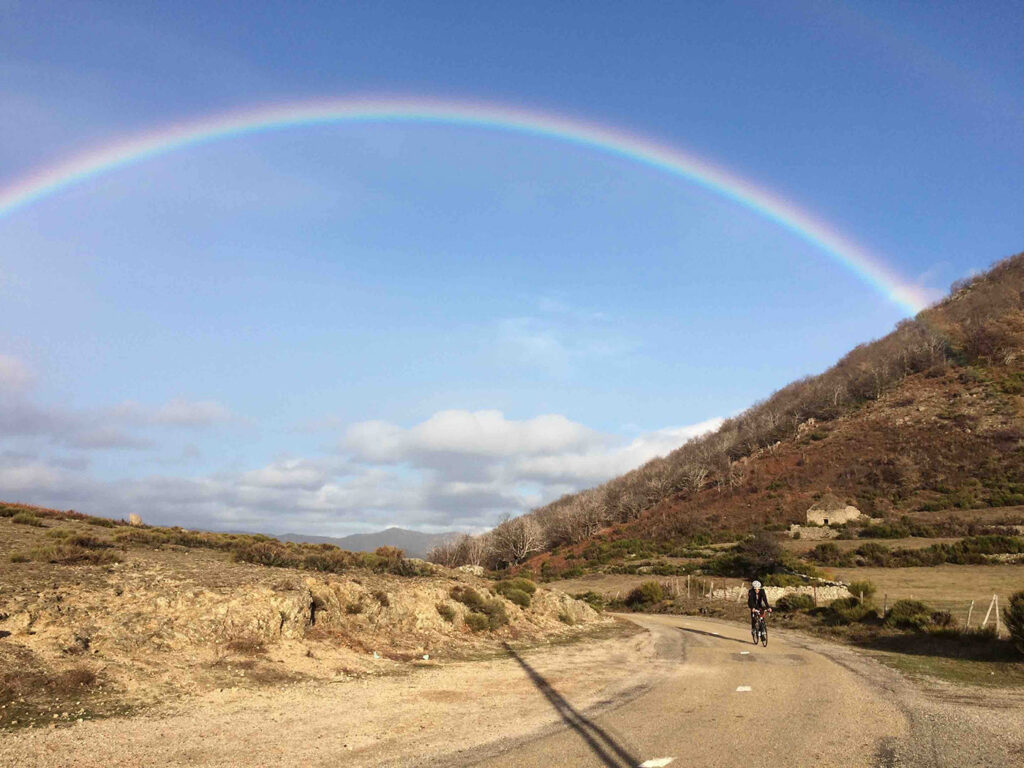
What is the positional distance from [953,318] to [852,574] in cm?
9108

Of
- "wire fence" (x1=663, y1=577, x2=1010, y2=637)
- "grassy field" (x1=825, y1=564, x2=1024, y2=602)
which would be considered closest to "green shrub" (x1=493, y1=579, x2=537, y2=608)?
"wire fence" (x1=663, y1=577, x2=1010, y2=637)

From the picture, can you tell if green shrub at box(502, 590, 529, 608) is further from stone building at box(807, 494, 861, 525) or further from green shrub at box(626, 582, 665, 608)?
stone building at box(807, 494, 861, 525)

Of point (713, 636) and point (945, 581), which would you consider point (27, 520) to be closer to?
point (713, 636)

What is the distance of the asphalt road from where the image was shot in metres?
8.57

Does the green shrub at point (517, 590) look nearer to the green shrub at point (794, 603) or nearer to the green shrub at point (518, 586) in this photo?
the green shrub at point (518, 586)

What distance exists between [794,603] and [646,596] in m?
12.6

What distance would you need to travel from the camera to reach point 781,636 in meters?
27.2

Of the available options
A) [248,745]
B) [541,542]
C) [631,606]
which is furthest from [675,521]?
[248,745]

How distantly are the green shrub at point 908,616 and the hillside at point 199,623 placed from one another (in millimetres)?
13208

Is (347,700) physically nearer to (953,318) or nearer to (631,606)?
(631,606)

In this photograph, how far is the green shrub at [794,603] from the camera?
3522 cm

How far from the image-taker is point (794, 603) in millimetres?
35688

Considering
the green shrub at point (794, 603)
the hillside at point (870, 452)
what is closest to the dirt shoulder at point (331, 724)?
the green shrub at point (794, 603)

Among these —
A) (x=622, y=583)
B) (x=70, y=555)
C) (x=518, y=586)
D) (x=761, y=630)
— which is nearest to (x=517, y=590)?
(x=518, y=586)
